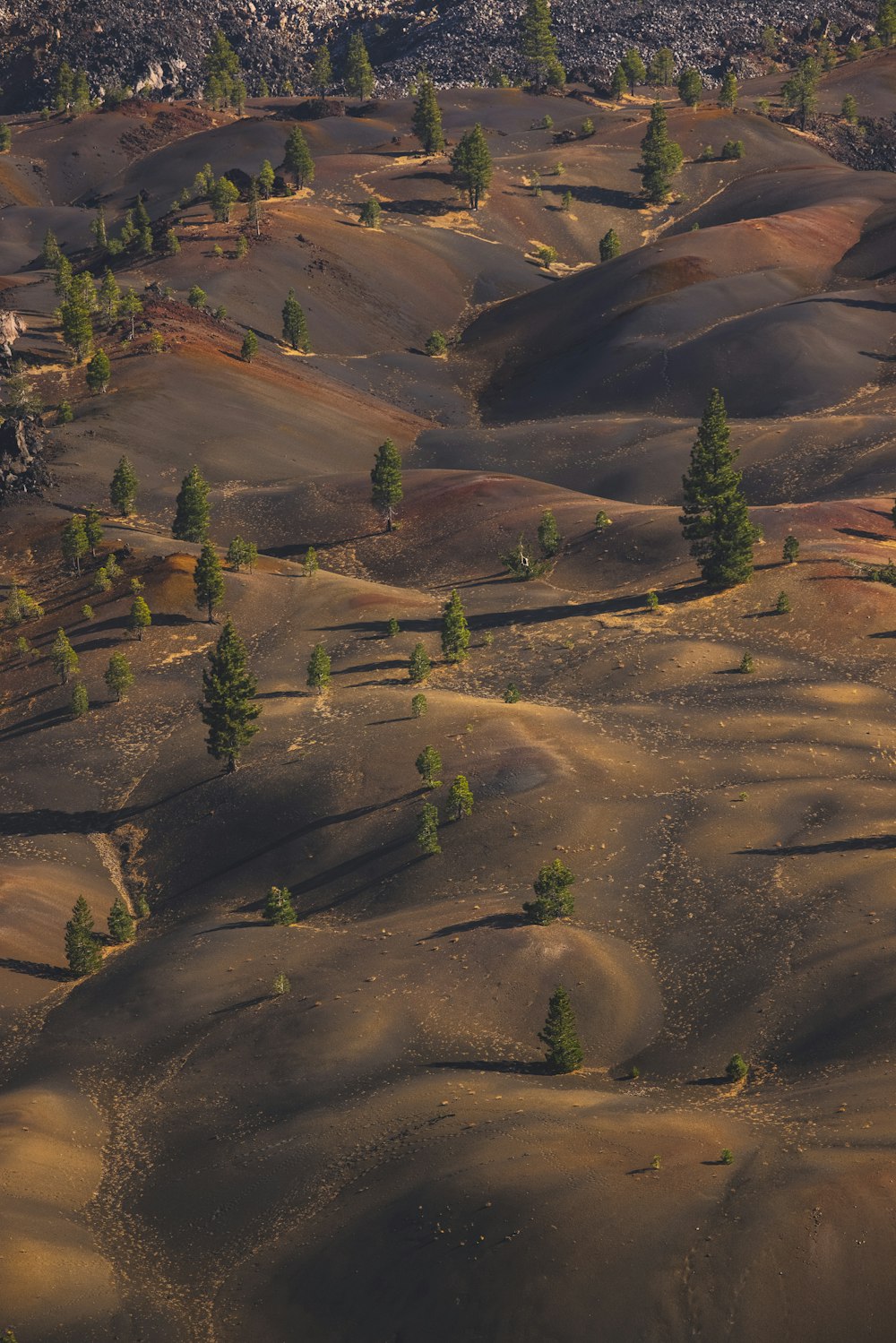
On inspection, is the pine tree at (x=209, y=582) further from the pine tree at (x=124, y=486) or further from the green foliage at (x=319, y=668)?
the pine tree at (x=124, y=486)

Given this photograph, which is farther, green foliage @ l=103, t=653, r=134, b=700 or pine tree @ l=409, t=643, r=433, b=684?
green foliage @ l=103, t=653, r=134, b=700

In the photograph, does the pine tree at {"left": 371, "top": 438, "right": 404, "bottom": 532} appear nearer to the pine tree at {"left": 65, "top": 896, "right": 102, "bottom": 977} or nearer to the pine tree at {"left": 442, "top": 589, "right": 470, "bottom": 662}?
the pine tree at {"left": 442, "top": 589, "right": 470, "bottom": 662}

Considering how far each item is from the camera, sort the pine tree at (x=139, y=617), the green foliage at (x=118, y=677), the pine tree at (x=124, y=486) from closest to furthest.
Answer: the green foliage at (x=118, y=677) → the pine tree at (x=139, y=617) → the pine tree at (x=124, y=486)

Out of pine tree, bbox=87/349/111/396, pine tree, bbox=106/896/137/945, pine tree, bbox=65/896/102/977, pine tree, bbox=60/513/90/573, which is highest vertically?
pine tree, bbox=87/349/111/396

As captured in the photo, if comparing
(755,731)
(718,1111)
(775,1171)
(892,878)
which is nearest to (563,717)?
(755,731)

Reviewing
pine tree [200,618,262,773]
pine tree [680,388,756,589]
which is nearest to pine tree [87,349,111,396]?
pine tree [680,388,756,589]

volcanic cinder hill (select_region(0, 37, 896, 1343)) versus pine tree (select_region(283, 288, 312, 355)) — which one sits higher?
pine tree (select_region(283, 288, 312, 355))

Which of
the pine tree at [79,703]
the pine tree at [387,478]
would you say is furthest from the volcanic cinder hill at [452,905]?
the pine tree at [387,478]
